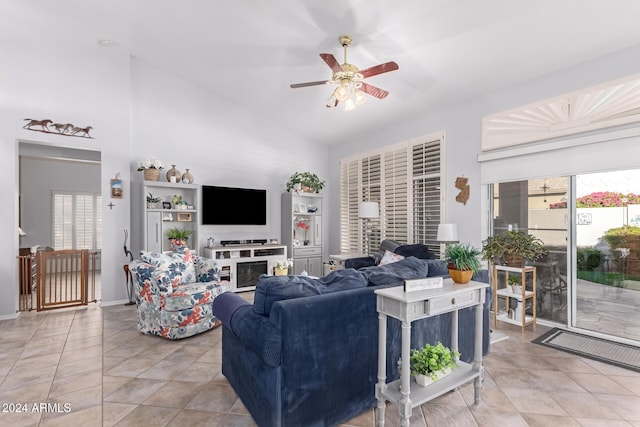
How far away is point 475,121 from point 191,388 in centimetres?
453

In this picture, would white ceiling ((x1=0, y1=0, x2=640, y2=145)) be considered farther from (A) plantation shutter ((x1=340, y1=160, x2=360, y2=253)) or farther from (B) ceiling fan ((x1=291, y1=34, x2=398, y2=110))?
(A) plantation shutter ((x1=340, y1=160, x2=360, y2=253))

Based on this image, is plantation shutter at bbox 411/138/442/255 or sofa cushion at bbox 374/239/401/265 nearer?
plantation shutter at bbox 411/138/442/255

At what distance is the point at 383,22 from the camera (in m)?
3.23

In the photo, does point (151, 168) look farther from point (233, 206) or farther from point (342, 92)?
point (342, 92)

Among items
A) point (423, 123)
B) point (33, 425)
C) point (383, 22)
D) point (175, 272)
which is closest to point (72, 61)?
point (175, 272)

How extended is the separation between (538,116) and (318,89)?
2.88 metres

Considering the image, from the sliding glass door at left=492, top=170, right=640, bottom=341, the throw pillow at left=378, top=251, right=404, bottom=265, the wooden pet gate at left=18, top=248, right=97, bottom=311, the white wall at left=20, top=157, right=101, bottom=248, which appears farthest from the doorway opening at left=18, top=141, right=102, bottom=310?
the sliding glass door at left=492, top=170, right=640, bottom=341

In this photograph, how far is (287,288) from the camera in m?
1.99

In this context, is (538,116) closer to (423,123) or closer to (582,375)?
(423,123)

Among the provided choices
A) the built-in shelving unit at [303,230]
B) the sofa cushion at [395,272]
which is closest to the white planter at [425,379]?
the sofa cushion at [395,272]

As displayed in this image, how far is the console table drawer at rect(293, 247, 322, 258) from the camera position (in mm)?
6582

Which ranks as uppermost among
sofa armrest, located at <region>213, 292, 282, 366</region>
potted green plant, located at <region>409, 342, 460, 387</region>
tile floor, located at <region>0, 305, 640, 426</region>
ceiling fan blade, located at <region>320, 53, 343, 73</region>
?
ceiling fan blade, located at <region>320, 53, 343, 73</region>

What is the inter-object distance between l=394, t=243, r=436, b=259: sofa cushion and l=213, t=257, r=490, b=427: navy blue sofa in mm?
2481

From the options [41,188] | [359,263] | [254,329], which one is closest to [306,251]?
[359,263]
